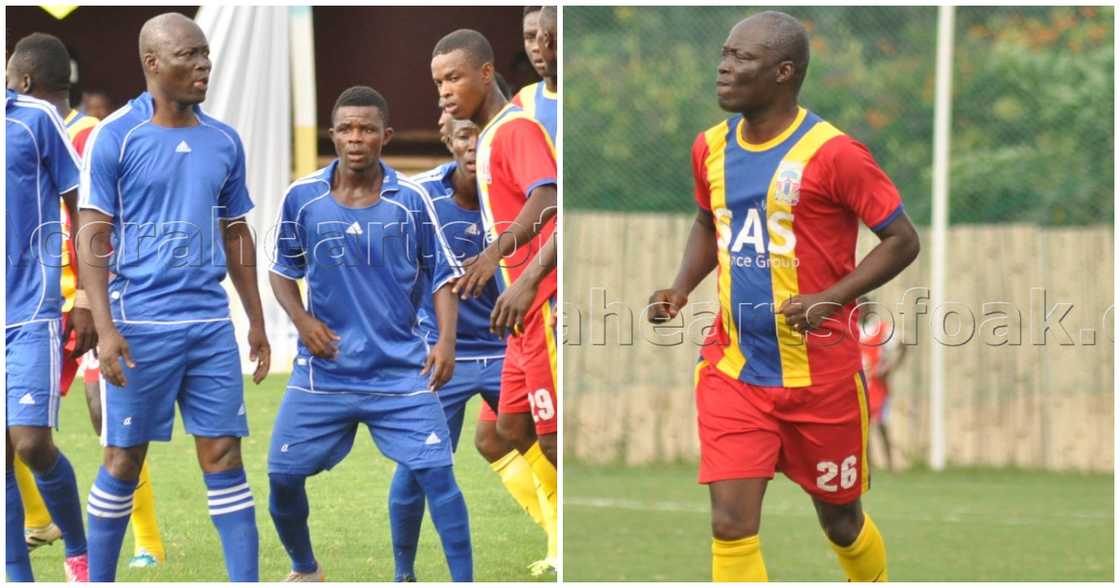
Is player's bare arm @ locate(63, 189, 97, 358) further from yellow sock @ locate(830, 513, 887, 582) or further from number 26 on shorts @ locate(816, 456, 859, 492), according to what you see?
yellow sock @ locate(830, 513, 887, 582)

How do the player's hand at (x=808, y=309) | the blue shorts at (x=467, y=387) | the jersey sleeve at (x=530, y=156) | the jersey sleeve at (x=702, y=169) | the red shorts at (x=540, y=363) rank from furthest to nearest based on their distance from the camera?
the blue shorts at (x=467, y=387)
the red shorts at (x=540, y=363)
the jersey sleeve at (x=530, y=156)
the jersey sleeve at (x=702, y=169)
the player's hand at (x=808, y=309)

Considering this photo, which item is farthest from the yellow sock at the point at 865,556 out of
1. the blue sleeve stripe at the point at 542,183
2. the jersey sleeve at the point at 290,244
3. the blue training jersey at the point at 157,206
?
the blue training jersey at the point at 157,206

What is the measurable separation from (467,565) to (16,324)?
168 centimetres

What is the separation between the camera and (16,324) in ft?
19.5

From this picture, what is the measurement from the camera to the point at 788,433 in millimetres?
5762

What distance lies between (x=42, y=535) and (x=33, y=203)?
4.44ft

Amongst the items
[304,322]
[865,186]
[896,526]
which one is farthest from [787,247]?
[896,526]

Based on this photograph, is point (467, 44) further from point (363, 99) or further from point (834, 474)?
point (834, 474)

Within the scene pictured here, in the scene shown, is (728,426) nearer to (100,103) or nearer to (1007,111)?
(100,103)

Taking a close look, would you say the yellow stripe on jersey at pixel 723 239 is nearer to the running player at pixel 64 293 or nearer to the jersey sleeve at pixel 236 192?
the jersey sleeve at pixel 236 192

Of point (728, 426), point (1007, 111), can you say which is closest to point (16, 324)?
point (728, 426)

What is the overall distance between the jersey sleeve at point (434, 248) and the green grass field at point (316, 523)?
2.17ft

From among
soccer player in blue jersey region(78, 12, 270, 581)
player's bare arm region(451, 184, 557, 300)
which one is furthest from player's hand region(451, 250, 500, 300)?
soccer player in blue jersey region(78, 12, 270, 581)

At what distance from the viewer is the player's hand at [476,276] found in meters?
6.00
